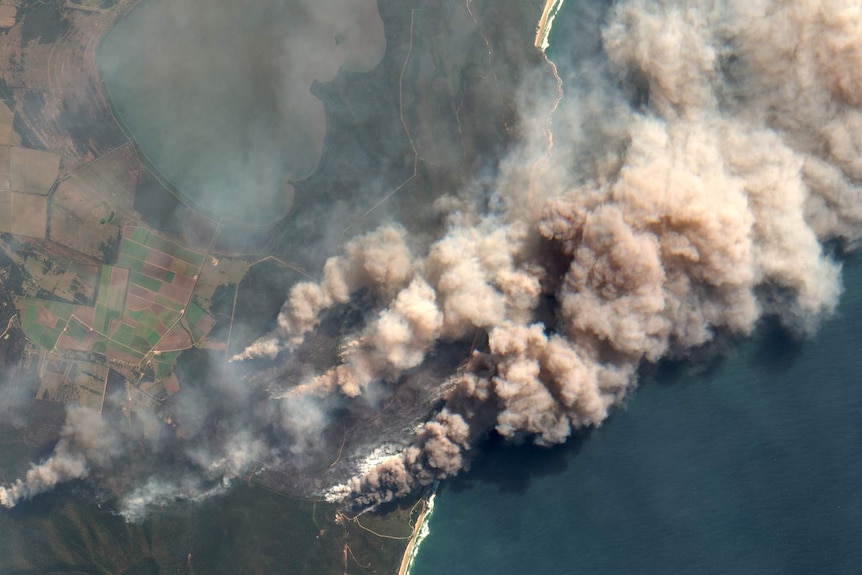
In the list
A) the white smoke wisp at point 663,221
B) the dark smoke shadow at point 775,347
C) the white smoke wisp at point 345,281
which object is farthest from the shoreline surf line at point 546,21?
the dark smoke shadow at point 775,347

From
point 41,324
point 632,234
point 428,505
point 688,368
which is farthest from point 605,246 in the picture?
point 41,324

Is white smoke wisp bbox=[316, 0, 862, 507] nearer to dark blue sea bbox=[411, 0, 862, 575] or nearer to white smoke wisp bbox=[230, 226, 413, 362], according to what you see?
white smoke wisp bbox=[230, 226, 413, 362]

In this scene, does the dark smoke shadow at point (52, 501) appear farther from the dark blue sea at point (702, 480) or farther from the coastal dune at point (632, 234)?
the dark blue sea at point (702, 480)

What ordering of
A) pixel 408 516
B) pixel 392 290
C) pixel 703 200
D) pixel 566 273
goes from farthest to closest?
pixel 408 516, pixel 392 290, pixel 566 273, pixel 703 200

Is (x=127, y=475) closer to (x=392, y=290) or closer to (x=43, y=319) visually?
(x=43, y=319)

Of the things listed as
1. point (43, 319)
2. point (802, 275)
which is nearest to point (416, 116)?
point (802, 275)

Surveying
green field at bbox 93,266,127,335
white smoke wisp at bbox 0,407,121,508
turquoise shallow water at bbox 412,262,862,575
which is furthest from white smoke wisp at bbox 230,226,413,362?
→ turquoise shallow water at bbox 412,262,862,575
